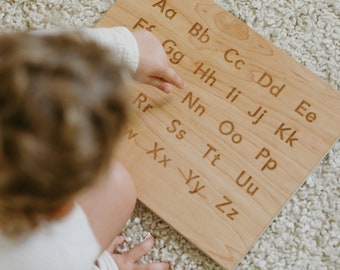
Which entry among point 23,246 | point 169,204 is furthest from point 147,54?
point 23,246

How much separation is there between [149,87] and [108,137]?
0.43m

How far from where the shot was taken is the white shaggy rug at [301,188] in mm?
883

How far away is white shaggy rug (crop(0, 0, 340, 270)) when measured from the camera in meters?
0.88

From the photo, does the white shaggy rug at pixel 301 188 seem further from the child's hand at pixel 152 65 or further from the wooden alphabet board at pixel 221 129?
the child's hand at pixel 152 65

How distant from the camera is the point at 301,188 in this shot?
2.98 feet

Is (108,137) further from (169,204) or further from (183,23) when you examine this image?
(183,23)

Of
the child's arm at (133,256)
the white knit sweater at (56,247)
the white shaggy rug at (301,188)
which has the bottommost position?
the child's arm at (133,256)

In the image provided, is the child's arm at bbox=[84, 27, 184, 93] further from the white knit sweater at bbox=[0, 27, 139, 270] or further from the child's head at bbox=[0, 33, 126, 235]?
the child's head at bbox=[0, 33, 126, 235]

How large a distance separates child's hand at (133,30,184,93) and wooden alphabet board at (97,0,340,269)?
0.20 ft

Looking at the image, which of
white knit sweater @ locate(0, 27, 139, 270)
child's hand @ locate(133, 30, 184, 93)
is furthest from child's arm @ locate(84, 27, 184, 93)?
white knit sweater @ locate(0, 27, 139, 270)

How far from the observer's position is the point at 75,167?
1.71 feet

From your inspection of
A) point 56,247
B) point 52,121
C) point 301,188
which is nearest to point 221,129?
point 301,188

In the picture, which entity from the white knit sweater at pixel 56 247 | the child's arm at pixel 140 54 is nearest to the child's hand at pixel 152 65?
the child's arm at pixel 140 54

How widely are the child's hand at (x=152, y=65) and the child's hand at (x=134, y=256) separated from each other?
225mm
